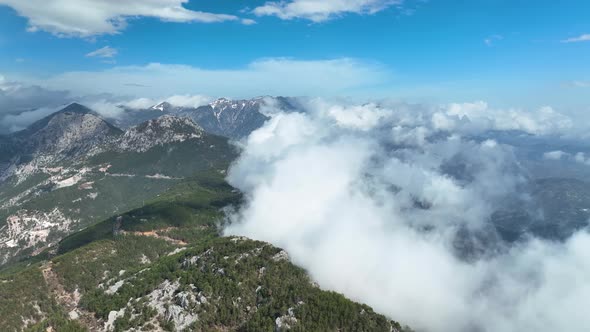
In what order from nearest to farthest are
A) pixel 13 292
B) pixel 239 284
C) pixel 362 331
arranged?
1. pixel 362 331
2. pixel 239 284
3. pixel 13 292

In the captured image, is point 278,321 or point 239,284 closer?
point 278,321

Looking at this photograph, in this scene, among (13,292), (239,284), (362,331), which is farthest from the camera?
(13,292)

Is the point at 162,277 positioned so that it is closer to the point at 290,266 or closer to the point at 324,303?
the point at 290,266

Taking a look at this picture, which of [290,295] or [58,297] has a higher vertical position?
[290,295]

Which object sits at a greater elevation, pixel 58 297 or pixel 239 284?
pixel 239 284

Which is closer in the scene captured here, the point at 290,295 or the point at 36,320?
the point at 290,295

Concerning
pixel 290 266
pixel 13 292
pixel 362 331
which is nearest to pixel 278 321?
pixel 362 331

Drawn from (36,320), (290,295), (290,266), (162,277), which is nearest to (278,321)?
(290,295)

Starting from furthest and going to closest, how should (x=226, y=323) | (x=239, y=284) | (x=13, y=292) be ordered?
(x=13, y=292) → (x=239, y=284) → (x=226, y=323)

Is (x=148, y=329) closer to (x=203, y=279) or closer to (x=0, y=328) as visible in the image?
(x=203, y=279)
